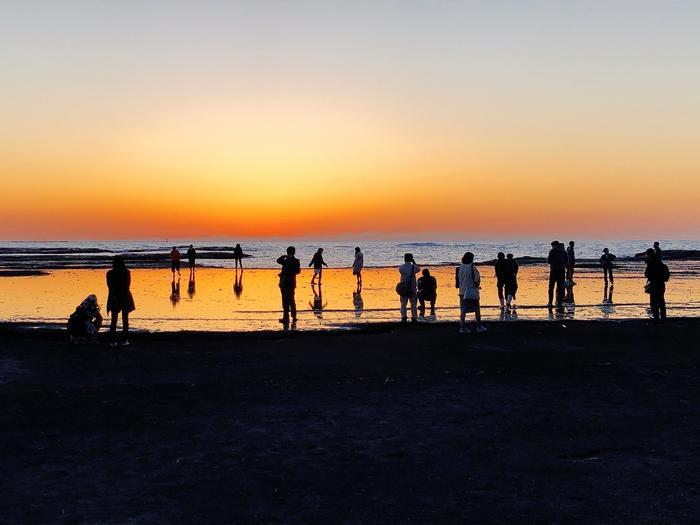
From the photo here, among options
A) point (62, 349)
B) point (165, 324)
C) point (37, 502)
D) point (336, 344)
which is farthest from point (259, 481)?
point (165, 324)

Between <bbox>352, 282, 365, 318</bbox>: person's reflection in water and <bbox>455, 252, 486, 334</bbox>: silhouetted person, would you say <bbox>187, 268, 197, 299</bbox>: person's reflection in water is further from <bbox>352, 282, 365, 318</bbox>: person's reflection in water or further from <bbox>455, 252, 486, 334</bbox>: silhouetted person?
<bbox>455, 252, 486, 334</bbox>: silhouetted person

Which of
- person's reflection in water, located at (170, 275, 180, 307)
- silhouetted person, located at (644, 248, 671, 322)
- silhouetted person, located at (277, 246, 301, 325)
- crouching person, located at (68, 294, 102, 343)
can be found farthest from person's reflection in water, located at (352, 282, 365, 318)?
silhouetted person, located at (644, 248, 671, 322)

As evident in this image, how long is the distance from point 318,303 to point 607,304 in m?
10.9

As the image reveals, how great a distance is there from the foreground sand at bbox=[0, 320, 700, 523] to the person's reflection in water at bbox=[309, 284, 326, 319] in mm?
8344

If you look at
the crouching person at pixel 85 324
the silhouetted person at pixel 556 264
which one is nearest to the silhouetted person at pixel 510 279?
the silhouetted person at pixel 556 264

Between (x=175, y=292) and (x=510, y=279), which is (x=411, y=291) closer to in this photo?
(x=510, y=279)

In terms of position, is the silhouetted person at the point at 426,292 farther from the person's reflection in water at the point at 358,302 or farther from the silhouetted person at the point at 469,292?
the silhouetted person at the point at 469,292

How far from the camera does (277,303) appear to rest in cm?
2728

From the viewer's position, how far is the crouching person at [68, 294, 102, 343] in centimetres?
1616

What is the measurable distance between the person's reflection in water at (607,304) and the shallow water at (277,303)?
31 millimetres

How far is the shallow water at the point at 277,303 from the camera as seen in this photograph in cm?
2158

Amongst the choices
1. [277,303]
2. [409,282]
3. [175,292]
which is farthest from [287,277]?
[175,292]

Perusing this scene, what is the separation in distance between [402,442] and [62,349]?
1011 centimetres

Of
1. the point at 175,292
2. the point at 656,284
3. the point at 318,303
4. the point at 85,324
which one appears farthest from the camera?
the point at 175,292
